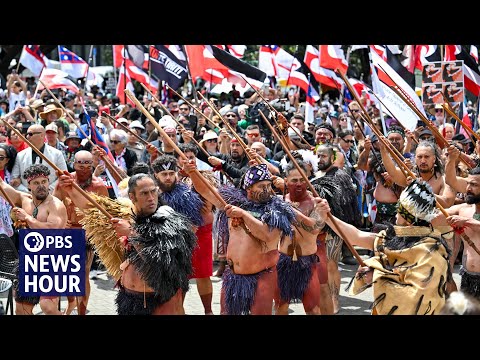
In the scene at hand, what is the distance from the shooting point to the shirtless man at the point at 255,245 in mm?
6426

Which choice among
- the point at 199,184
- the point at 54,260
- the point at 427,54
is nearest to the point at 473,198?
the point at 199,184

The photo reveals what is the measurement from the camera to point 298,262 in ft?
23.9

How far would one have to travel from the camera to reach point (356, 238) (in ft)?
18.6

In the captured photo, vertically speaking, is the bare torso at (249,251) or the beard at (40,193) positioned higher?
the beard at (40,193)

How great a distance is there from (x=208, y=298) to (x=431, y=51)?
889 cm

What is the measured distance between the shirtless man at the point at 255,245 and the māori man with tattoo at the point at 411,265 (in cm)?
A: 125

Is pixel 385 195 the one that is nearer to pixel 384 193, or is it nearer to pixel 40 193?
pixel 384 193

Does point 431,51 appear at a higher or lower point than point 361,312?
higher

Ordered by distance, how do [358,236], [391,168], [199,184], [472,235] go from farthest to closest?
[391,168], [199,184], [472,235], [358,236]

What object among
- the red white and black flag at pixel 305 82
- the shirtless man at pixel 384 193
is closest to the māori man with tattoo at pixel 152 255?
the shirtless man at pixel 384 193

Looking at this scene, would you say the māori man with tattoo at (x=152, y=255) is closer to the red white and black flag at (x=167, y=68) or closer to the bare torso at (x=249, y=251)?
the bare torso at (x=249, y=251)

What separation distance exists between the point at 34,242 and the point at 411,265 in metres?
3.01
